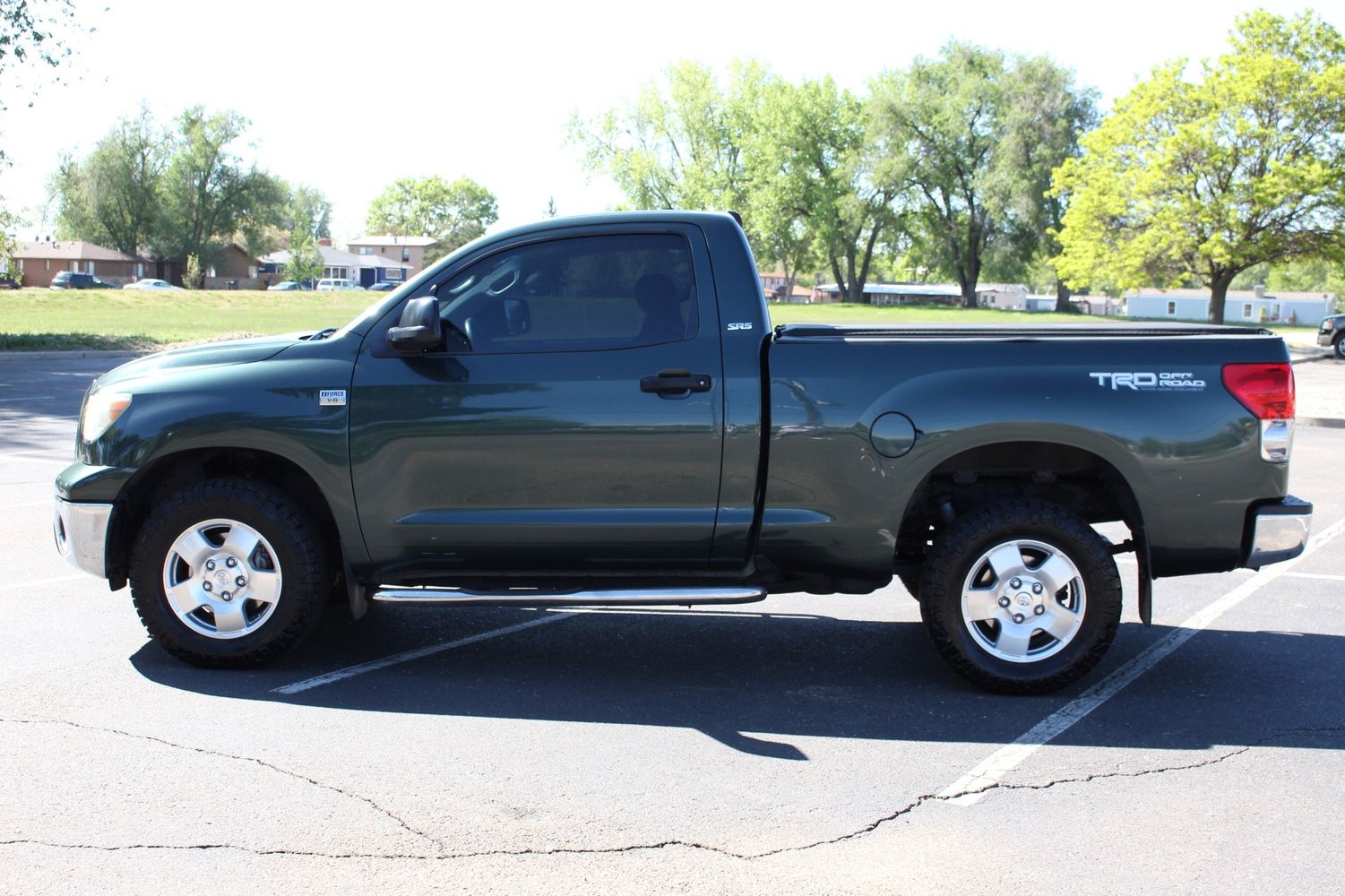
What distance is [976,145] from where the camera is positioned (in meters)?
72.6

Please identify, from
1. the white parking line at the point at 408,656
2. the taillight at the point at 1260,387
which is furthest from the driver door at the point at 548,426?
the taillight at the point at 1260,387

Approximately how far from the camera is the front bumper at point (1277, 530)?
5082mm

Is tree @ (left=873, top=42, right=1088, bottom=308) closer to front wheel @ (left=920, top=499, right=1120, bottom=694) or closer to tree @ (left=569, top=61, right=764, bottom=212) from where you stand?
tree @ (left=569, top=61, right=764, bottom=212)

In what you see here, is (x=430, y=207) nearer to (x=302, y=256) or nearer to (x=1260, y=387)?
(x=302, y=256)

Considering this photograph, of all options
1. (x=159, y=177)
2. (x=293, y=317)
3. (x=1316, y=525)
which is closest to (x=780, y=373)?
(x=1316, y=525)

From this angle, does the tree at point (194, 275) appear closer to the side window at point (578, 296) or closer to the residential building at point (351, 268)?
the residential building at point (351, 268)

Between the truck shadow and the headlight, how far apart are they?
3.35 feet

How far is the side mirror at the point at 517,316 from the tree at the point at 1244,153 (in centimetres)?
4120

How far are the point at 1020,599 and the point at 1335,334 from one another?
36.2 m

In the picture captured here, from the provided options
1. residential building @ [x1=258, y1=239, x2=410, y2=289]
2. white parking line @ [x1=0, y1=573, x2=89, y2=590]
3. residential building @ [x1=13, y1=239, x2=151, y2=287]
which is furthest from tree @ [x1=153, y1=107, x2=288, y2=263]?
white parking line @ [x1=0, y1=573, x2=89, y2=590]

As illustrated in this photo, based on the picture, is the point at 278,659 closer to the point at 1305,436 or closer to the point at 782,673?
the point at 782,673

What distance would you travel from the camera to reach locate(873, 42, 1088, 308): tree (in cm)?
6794

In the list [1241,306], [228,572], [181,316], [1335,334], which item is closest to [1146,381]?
[228,572]

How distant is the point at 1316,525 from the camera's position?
30.4 ft
